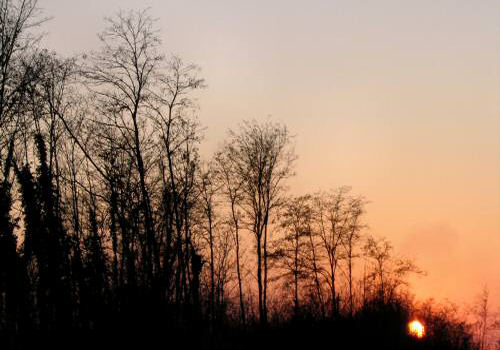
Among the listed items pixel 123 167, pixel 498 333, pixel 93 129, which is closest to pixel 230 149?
pixel 123 167

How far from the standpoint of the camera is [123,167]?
122 feet

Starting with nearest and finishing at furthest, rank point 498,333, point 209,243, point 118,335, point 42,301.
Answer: point 118,335 → point 42,301 → point 209,243 → point 498,333

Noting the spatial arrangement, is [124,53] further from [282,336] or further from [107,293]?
[282,336]

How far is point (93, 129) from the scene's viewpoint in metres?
33.4

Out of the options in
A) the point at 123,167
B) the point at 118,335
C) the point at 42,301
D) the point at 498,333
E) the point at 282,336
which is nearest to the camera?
the point at 118,335

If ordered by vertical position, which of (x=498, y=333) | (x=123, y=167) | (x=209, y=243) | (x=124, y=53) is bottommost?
(x=498, y=333)

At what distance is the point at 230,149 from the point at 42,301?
17153mm

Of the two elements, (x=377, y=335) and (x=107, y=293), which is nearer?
(x=107, y=293)

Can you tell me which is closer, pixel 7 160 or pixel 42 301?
pixel 7 160

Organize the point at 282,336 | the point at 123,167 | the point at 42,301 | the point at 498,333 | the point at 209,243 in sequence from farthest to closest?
the point at 498,333
the point at 209,243
the point at 42,301
the point at 123,167
the point at 282,336

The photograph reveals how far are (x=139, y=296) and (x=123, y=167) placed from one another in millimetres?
13770

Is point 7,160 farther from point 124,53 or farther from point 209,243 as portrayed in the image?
point 209,243

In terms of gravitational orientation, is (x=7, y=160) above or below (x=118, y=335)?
above

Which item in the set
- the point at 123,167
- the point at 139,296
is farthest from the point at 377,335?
the point at 123,167
